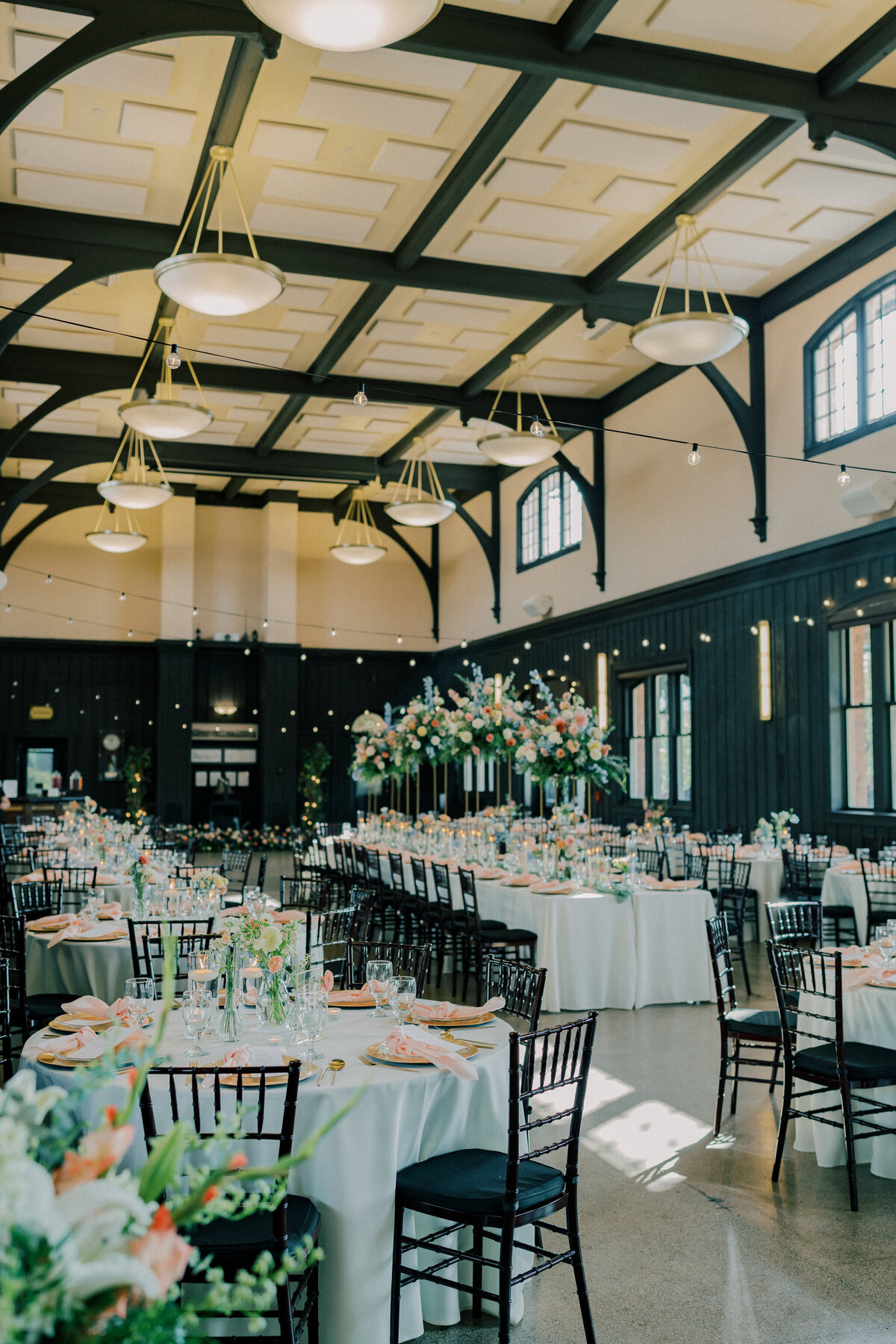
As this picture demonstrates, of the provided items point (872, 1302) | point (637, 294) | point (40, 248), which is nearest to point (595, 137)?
point (637, 294)

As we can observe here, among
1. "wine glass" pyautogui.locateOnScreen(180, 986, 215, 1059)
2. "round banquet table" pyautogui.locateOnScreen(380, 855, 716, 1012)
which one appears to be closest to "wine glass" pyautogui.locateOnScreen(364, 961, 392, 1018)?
"wine glass" pyautogui.locateOnScreen(180, 986, 215, 1059)

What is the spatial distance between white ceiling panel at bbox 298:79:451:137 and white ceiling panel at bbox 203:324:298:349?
4780mm

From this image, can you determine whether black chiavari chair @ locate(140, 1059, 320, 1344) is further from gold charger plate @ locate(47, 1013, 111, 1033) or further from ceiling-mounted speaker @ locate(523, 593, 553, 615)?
ceiling-mounted speaker @ locate(523, 593, 553, 615)

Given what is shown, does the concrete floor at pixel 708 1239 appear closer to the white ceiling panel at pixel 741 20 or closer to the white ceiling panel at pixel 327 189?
the white ceiling panel at pixel 741 20

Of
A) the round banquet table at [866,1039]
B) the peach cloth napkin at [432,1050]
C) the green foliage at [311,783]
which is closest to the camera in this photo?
the peach cloth napkin at [432,1050]

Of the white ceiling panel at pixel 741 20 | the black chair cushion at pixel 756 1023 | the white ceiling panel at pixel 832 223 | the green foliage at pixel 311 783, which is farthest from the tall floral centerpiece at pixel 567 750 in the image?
the green foliage at pixel 311 783

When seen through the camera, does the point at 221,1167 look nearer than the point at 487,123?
Yes

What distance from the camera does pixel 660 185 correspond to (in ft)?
31.1

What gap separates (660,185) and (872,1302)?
852cm

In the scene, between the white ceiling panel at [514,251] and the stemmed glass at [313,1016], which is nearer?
the stemmed glass at [313,1016]

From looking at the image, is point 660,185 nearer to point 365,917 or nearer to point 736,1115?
point 365,917

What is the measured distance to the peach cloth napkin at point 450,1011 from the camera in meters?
4.10

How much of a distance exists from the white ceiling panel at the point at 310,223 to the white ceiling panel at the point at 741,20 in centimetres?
359

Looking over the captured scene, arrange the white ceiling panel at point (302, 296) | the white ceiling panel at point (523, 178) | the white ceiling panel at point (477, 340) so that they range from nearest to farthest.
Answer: the white ceiling panel at point (523, 178) → the white ceiling panel at point (302, 296) → the white ceiling panel at point (477, 340)
